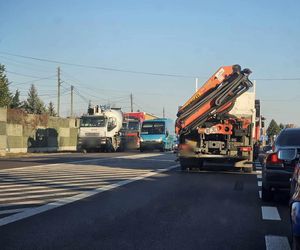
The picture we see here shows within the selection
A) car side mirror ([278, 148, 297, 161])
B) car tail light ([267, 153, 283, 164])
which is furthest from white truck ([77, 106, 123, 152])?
car side mirror ([278, 148, 297, 161])

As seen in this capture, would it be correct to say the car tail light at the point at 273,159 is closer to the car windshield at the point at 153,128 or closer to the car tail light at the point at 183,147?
the car tail light at the point at 183,147

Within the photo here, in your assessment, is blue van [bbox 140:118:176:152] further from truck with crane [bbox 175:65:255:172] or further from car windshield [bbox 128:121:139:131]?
truck with crane [bbox 175:65:255:172]

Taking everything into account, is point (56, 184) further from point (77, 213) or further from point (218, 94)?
point (218, 94)

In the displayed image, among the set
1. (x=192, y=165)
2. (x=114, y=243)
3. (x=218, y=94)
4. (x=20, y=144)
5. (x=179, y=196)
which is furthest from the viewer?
(x=20, y=144)

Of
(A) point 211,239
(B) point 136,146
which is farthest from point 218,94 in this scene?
(B) point 136,146

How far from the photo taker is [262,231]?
733cm

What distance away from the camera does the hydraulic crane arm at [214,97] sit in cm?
1741

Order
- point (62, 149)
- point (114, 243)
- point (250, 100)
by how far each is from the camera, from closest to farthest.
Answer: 1. point (114, 243)
2. point (250, 100)
3. point (62, 149)

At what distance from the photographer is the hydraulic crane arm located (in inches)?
685

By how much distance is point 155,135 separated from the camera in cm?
4294

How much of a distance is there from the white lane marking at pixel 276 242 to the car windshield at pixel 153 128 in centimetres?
3635

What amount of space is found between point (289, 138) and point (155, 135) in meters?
32.9

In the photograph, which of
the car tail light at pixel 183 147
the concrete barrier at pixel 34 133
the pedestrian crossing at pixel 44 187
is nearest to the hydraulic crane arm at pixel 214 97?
the car tail light at pixel 183 147

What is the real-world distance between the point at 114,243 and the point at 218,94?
11752 mm
